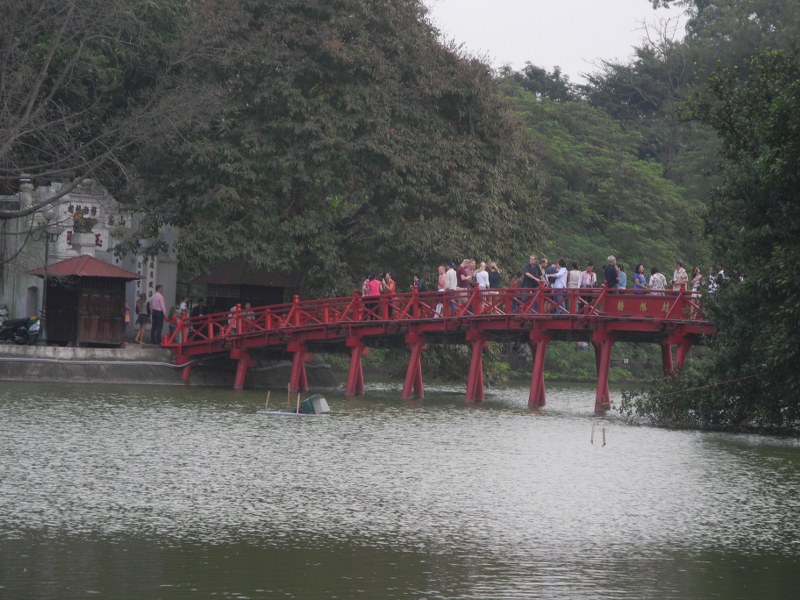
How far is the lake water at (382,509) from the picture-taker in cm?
1672

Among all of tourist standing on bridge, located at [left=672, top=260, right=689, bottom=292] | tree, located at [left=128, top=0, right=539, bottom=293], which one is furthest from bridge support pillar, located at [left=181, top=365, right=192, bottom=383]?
tourist standing on bridge, located at [left=672, top=260, right=689, bottom=292]

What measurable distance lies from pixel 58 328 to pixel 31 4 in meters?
10.4

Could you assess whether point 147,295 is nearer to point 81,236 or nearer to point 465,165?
point 81,236

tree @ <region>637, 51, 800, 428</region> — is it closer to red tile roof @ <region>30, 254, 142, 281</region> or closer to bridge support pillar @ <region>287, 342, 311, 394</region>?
bridge support pillar @ <region>287, 342, 311, 394</region>

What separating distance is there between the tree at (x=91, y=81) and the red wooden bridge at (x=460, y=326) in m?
6.15

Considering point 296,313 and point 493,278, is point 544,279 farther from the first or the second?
point 296,313

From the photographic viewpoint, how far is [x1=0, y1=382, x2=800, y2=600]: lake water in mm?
16719

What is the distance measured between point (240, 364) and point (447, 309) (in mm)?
7869

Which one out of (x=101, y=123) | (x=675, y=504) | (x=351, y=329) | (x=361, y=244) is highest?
(x=101, y=123)

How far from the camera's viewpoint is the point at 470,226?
5241cm

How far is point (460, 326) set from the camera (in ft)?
142

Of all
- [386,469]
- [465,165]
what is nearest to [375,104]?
[465,165]

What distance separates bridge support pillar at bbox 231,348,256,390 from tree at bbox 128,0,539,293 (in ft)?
11.3

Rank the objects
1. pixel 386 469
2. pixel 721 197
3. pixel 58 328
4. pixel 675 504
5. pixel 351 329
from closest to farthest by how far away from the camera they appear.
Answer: pixel 675 504
pixel 386 469
pixel 721 197
pixel 351 329
pixel 58 328
